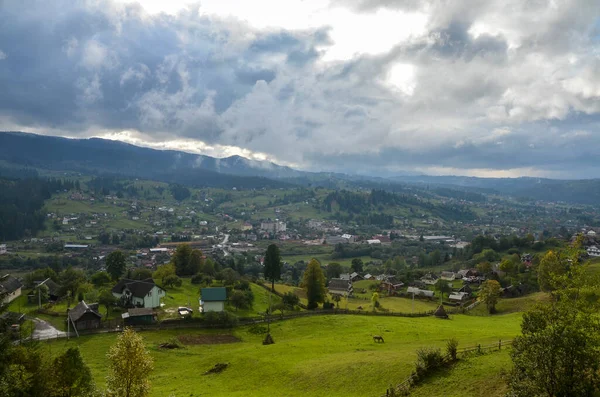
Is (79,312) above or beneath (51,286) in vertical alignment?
above

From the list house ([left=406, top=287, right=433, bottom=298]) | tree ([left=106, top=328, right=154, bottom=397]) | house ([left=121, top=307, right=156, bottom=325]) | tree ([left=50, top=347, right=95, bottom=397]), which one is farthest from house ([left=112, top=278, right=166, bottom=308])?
house ([left=406, top=287, right=433, bottom=298])

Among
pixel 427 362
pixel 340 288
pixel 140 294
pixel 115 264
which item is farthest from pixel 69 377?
pixel 340 288

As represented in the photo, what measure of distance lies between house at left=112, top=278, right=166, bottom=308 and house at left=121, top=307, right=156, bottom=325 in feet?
23.6

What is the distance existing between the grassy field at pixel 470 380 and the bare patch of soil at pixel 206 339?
30302 millimetres

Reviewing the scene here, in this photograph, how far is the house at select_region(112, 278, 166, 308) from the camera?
63.4m

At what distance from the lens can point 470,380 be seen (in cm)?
2628

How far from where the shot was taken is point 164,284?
7606 cm

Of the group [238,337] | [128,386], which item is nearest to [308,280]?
[238,337]

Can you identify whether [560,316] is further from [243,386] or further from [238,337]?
[238,337]

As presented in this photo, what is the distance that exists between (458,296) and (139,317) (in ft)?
219

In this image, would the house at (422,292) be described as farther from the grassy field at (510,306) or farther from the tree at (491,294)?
the tree at (491,294)

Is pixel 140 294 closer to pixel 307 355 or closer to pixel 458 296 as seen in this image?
pixel 307 355

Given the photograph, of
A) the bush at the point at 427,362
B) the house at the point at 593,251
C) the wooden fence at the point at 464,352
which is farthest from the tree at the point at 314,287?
the house at the point at 593,251

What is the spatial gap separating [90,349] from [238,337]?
685 inches
